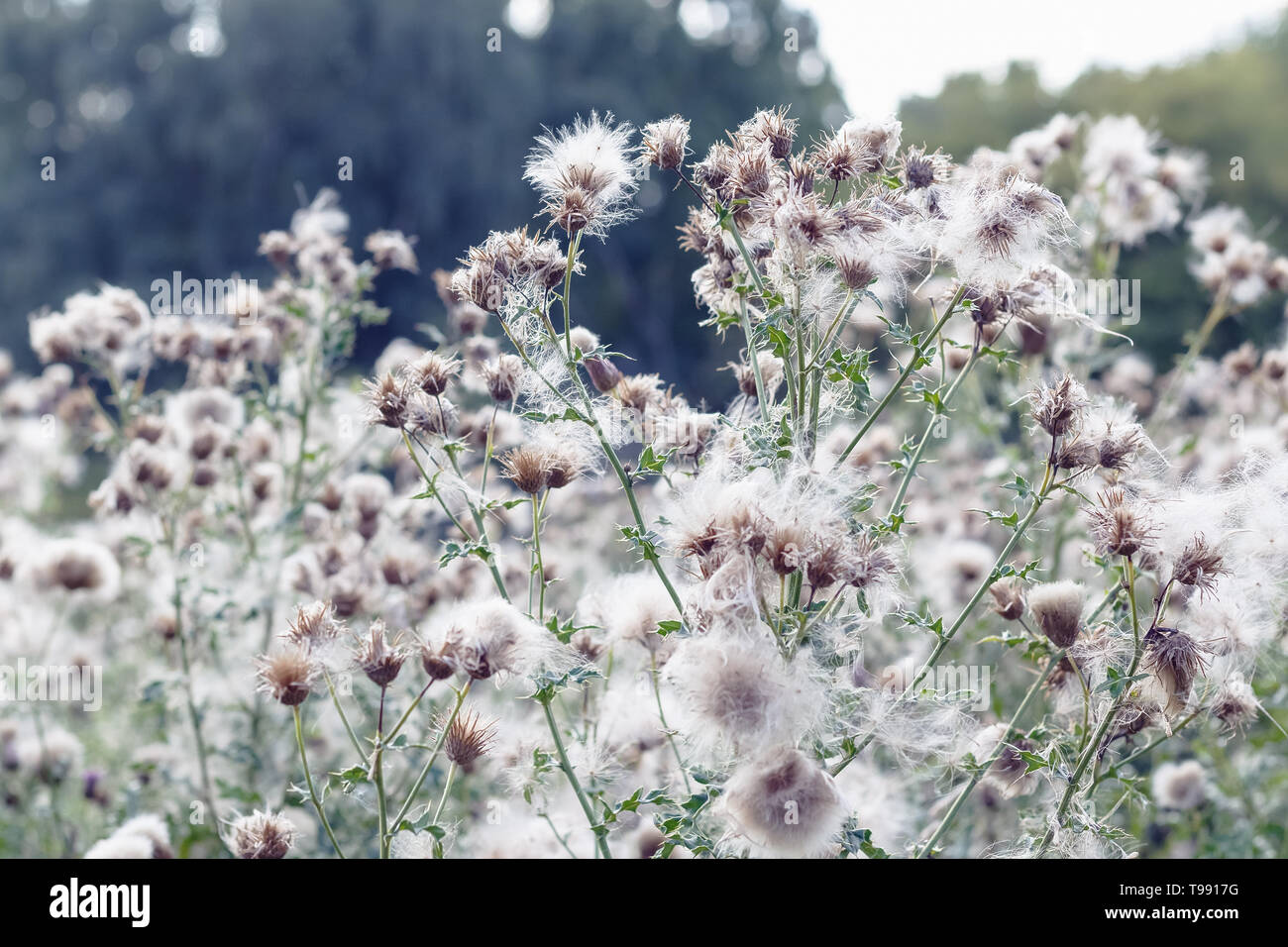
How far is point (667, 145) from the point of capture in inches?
84.6

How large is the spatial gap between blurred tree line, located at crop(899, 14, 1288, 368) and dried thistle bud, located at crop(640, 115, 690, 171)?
20087 millimetres

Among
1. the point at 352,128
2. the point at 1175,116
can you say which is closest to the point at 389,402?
the point at 352,128

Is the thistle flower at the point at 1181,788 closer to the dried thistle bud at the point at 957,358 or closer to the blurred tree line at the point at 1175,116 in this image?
the dried thistle bud at the point at 957,358

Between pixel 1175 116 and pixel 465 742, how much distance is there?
29.6 m

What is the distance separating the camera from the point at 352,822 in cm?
361

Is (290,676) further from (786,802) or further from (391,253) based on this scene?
(391,253)

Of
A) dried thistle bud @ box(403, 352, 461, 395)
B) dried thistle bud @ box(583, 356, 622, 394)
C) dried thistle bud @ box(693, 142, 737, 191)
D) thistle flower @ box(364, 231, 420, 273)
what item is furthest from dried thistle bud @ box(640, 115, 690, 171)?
thistle flower @ box(364, 231, 420, 273)

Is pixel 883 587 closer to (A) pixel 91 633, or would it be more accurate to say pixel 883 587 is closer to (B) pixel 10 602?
(B) pixel 10 602

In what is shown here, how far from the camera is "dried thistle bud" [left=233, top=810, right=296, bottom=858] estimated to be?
197cm

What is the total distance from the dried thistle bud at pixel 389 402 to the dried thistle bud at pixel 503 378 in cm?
21

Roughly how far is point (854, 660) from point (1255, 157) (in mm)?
28754

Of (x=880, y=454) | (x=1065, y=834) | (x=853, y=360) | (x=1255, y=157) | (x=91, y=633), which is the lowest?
(x=1065, y=834)
